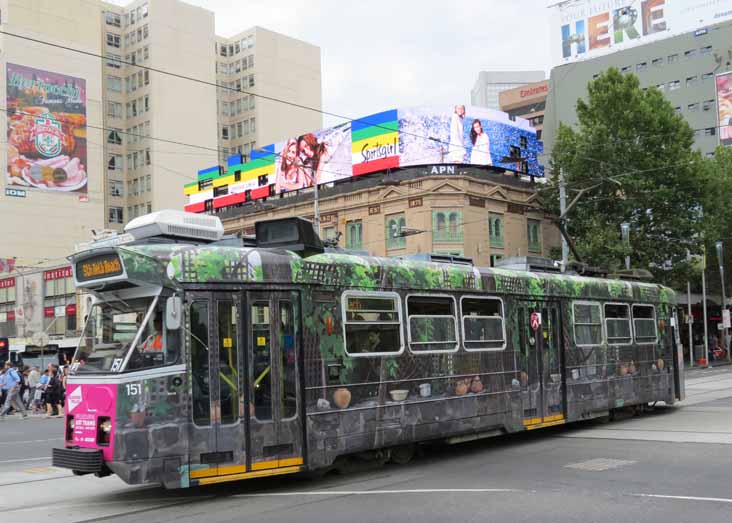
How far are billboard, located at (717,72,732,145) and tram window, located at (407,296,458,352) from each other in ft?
205

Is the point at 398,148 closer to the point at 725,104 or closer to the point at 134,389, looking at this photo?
the point at 725,104

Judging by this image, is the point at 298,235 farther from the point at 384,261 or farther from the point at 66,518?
the point at 66,518

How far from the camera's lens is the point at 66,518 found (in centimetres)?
835

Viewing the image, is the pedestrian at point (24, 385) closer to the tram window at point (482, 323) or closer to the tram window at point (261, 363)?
→ the tram window at point (482, 323)

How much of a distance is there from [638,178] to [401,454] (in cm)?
3248

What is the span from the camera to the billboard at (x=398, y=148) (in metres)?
45.9

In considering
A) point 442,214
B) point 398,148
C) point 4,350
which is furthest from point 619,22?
point 4,350

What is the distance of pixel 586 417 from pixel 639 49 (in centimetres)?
6582

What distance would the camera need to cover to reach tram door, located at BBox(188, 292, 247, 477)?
29.1ft

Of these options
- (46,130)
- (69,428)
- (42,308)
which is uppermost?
(46,130)

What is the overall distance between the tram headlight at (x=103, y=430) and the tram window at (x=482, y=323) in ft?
18.4

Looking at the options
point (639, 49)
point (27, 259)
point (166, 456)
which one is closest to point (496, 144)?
point (639, 49)

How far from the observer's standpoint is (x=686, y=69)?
70.1m

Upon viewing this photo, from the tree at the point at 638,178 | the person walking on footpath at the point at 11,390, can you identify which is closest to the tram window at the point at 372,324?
the person walking on footpath at the point at 11,390
